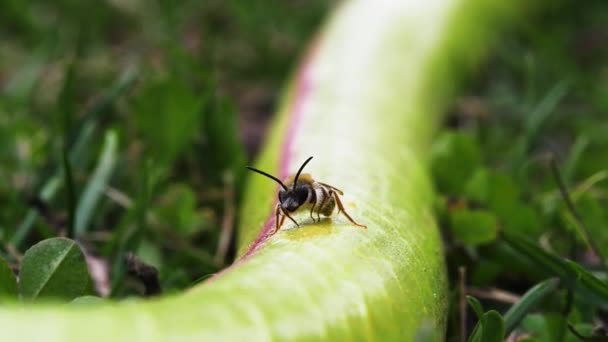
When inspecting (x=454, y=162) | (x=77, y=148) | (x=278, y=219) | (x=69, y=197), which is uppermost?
(x=278, y=219)

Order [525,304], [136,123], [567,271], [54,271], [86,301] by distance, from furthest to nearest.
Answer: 1. [136,123]
2. [567,271]
3. [525,304]
4. [54,271]
5. [86,301]

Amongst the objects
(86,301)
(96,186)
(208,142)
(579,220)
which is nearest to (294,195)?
(86,301)

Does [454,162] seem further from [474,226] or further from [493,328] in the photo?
[493,328]

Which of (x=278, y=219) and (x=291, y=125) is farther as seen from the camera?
(x=291, y=125)

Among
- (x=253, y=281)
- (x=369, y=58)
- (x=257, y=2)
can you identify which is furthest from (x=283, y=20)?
(x=253, y=281)

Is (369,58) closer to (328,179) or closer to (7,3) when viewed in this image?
(328,179)

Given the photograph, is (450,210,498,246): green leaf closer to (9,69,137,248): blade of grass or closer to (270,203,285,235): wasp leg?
(270,203,285,235): wasp leg

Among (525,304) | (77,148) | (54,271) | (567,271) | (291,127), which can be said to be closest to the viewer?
(54,271)
